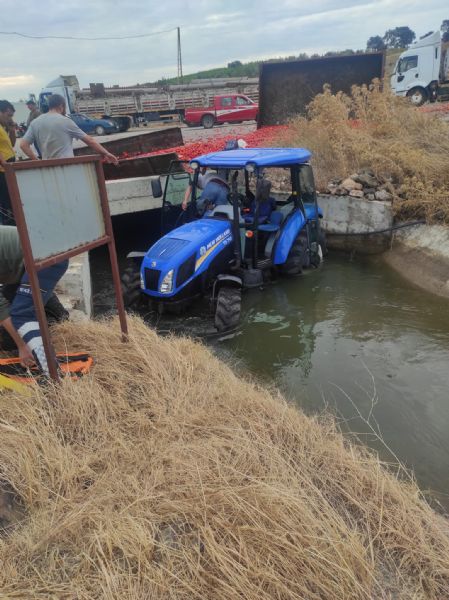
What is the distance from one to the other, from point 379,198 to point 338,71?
753cm

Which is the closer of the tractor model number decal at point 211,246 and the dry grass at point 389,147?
the tractor model number decal at point 211,246

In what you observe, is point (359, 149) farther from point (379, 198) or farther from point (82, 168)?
point (82, 168)

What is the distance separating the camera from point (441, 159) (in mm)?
8312

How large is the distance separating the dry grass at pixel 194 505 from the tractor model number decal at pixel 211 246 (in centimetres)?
280

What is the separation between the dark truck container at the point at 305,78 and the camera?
1366 cm

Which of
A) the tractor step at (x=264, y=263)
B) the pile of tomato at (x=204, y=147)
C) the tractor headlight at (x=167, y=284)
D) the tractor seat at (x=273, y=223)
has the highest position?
the pile of tomato at (x=204, y=147)

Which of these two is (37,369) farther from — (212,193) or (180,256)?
(212,193)

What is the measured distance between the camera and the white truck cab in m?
20.8

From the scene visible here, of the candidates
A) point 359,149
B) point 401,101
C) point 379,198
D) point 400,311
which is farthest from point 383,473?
point 401,101

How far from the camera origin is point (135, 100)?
29.6m

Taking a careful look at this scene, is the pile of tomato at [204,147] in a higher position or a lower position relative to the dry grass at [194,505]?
higher

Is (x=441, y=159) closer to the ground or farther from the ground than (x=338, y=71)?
closer to the ground

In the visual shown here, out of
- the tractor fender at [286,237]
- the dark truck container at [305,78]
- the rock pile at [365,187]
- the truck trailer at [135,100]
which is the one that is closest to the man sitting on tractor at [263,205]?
the tractor fender at [286,237]

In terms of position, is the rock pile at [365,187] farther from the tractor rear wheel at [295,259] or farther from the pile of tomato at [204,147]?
the pile of tomato at [204,147]
